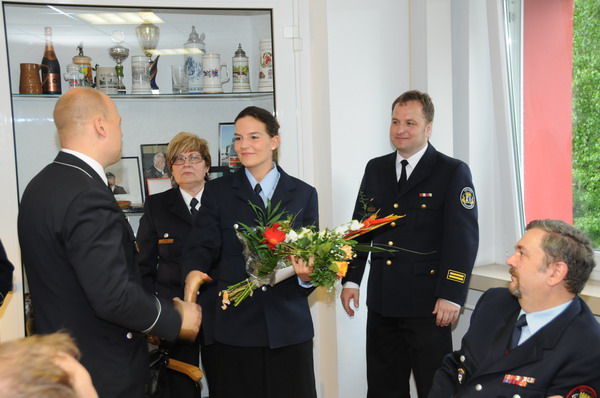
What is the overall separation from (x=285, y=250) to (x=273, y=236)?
3.0 inches

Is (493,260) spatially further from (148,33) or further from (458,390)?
(148,33)

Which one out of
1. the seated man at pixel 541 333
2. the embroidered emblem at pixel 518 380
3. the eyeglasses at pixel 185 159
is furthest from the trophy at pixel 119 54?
the embroidered emblem at pixel 518 380

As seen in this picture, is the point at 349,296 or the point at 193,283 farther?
the point at 349,296

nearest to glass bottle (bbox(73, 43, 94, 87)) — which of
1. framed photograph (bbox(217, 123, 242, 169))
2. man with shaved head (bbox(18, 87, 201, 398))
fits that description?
framed photograph (bbox(217, 123, 242, 169))

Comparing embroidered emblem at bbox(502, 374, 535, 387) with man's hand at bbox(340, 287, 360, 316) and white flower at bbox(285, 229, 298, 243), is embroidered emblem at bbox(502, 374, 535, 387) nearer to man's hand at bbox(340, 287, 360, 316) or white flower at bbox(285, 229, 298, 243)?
white flower at bbox(285, 229, 298, 243)

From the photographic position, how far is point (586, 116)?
2957 mm

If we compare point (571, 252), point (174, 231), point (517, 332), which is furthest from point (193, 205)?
point (571, 252)

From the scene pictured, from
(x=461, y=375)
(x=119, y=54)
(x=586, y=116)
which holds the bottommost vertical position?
(x=461, y=375)

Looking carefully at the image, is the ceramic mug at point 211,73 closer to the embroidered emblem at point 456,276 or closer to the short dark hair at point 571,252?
the embroidered emblem at point 456,276

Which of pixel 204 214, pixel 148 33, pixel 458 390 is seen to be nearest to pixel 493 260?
pixel 458 390

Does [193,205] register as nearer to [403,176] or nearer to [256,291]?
[256,291]

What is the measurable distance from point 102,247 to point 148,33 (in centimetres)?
184

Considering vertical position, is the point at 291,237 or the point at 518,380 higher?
the point at 291,237

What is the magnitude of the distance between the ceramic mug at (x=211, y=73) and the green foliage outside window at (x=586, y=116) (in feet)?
6.00
